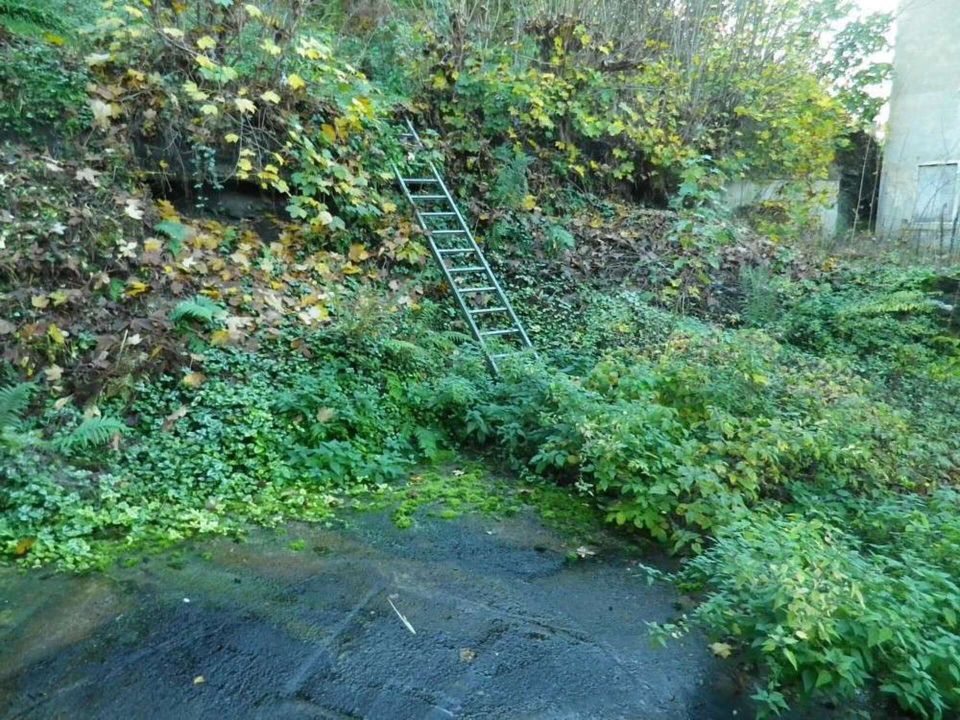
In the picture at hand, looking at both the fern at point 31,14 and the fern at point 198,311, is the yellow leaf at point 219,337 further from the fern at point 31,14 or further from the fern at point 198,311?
the fern at point 31,14

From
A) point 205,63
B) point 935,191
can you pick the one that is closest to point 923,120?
point 935,191

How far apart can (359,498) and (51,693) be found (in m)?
2.40

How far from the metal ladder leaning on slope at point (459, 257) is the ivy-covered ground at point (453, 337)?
282mm

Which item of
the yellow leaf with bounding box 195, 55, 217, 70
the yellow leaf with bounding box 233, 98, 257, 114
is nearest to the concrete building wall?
the yellow leaf with bounding box 233, 98, 257, 114

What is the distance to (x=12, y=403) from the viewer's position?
15.7ft

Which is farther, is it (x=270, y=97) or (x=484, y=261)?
(x=484, y=261)

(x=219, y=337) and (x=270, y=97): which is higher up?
(x=270, y=97)

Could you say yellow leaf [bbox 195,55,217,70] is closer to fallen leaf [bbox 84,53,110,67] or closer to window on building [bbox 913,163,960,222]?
fallen leaf [bbox 84,53,110,67]

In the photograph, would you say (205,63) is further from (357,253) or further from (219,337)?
(219,337)

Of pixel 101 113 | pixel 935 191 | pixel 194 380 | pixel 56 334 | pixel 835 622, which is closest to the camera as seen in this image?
pixel 835 622

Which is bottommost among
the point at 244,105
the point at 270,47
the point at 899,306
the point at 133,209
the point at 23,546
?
the point at 23,546

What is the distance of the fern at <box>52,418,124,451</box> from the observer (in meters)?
4.89

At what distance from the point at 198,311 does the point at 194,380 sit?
689 millimetres

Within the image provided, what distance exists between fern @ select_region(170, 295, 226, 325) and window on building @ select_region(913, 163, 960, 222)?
14122 millimetres
